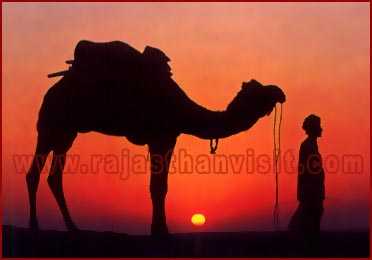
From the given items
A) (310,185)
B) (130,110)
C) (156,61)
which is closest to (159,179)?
(130,110)

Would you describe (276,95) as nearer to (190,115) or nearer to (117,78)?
(190,115)

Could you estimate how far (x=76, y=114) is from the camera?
1574cm

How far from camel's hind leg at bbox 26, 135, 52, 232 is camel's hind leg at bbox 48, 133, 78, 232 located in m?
0.20

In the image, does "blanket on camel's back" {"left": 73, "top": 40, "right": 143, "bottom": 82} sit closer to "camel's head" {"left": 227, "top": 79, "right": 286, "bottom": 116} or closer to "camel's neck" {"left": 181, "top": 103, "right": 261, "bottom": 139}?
"camel's neck" {"left": 181, "top": 103, "right": 261, "bottom": 139}

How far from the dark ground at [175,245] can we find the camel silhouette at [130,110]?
21.6 inches

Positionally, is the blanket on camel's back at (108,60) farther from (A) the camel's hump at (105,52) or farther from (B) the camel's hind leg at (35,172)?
(B) the camel's hind leg at (35,172)

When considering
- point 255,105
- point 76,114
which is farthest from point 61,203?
point 255,105

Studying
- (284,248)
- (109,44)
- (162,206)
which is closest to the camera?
(284,248)

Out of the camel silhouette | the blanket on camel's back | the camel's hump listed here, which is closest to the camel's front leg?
the camel silhouette

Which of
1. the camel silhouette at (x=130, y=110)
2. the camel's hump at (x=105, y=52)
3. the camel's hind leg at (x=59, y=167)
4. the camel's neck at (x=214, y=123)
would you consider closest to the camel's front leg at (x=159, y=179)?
the camel silhouette at (x=130, y=110)

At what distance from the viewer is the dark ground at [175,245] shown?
1346 centimetres

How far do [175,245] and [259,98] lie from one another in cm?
301

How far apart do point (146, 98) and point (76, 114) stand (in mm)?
1404

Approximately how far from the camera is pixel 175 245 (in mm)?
13867
